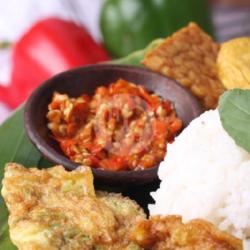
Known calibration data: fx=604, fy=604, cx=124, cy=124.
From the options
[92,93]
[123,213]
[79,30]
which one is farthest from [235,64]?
[79,30]

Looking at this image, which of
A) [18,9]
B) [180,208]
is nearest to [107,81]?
[180,208]

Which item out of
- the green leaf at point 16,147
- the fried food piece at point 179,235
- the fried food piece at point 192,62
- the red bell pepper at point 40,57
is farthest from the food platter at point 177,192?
the red bell pepper at point 40,57

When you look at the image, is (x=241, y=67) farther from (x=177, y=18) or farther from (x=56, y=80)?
(x=177, y=18)

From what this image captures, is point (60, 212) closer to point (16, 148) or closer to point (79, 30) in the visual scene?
point (16, 148)

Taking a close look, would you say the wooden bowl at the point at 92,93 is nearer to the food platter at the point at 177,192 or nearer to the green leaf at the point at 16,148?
the food platter at the point at 177,192

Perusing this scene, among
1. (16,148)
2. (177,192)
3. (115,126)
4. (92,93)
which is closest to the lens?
(177,192)

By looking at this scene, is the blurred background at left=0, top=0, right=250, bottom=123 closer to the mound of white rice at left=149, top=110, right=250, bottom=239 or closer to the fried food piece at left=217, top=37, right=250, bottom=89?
the fried food piece at left=217, top=37, right=250, bottom=89
